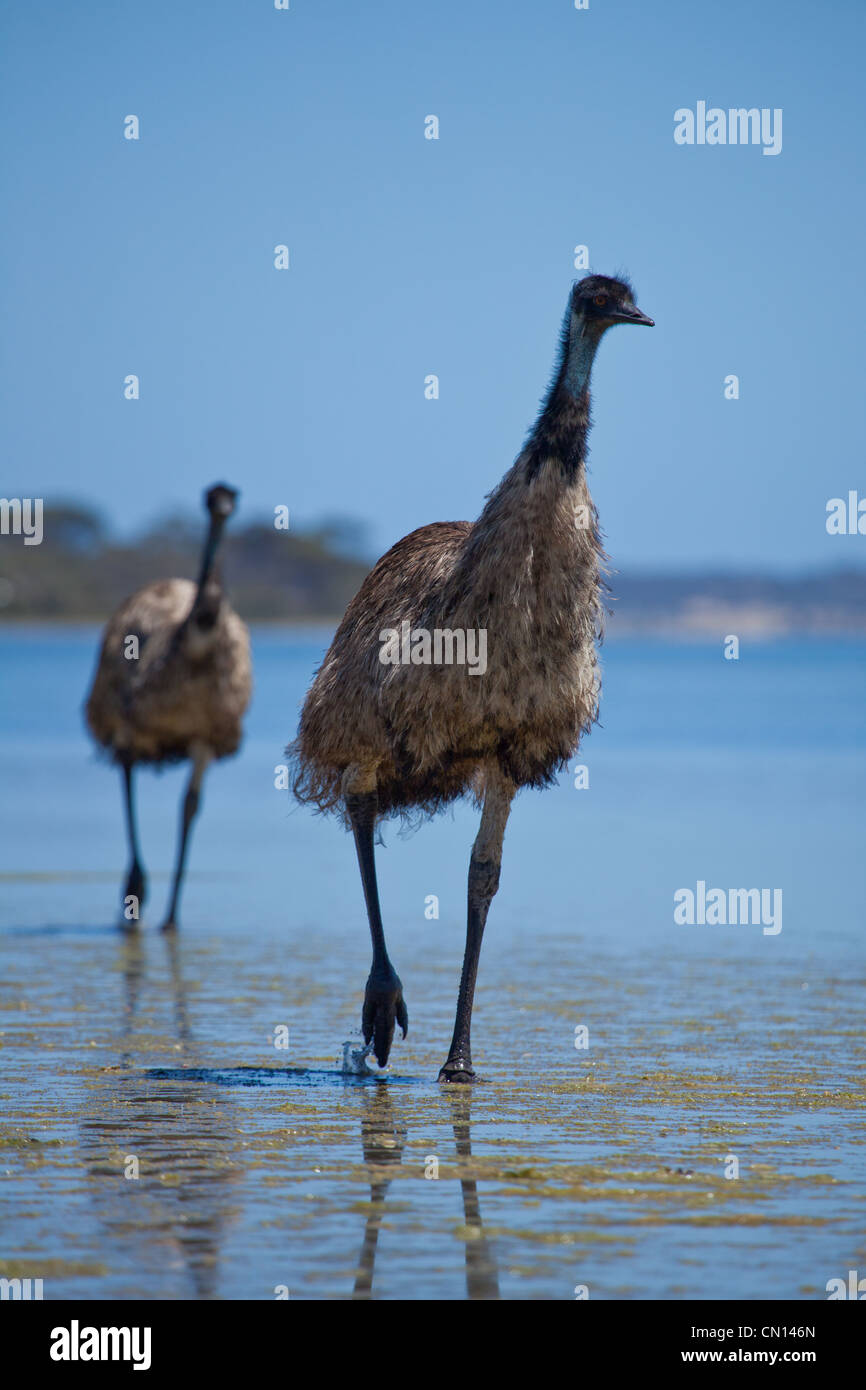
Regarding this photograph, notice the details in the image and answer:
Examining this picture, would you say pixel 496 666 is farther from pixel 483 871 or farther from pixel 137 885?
pixel 137 885

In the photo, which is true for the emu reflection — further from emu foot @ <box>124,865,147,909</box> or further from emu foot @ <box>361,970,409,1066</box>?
emu foot @ <box>124,865,147,909</box>

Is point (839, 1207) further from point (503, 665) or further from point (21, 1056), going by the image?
point (21, 1056)

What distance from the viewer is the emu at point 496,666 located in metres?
8.42

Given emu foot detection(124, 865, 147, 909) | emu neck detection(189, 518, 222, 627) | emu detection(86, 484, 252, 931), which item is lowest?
emu foot detection(124, 865, 147, 909)

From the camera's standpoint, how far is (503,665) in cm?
841

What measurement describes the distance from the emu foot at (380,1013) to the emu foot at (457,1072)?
0.32 meters

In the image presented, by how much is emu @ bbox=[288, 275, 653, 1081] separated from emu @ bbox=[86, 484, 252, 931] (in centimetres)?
640

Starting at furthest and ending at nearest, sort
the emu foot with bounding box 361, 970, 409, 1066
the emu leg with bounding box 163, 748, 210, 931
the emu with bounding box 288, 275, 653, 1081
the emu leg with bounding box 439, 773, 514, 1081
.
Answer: the emu leg with bounding box 163, 748, 210, 931
the emu foot with bounding box 361, 970, 409, 1066
the emu leg with bounding box 439, 773, 514, 1081
the emu with bounding box 288, 275, 653, 1081

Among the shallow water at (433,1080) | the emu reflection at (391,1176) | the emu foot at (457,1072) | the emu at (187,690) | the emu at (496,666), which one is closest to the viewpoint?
the emu reflection at (391,1176)

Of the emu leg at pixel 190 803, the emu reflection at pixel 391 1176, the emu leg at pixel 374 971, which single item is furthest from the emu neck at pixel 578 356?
the emu leg at pixel 190 803

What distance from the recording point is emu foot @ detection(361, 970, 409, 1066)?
29.0ft

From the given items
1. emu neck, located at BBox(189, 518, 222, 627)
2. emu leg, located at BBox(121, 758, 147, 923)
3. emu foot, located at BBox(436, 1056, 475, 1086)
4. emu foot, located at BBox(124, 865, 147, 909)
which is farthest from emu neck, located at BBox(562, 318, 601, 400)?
emu foot, located at BBox(124, 865, 147, 909)

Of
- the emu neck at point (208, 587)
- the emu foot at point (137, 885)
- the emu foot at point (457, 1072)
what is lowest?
the emu foot at point (457, 1072)

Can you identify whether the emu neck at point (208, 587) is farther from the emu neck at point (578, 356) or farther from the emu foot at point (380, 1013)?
the emu neck at point (578, 356)
